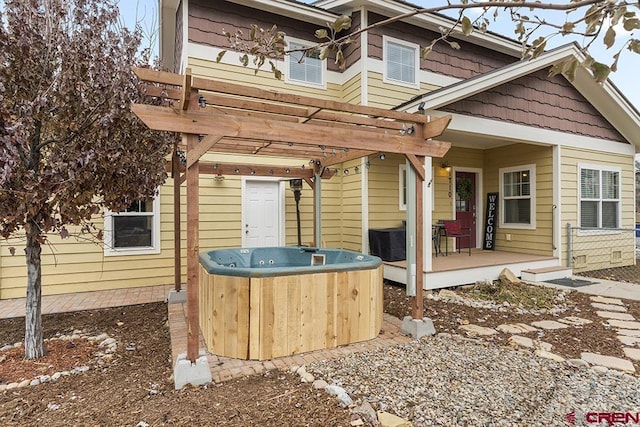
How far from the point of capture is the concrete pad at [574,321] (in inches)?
164

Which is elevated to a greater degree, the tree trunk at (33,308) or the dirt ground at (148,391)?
the tree trunk at (33,308)

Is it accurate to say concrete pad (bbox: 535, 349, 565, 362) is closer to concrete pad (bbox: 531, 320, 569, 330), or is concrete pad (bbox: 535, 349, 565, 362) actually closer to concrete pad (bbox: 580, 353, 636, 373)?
concrete pad (bbox: 580, 353, 636, 373)

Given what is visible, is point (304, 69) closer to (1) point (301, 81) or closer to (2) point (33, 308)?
(1) point (301, 81)

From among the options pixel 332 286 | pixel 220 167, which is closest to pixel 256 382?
pixel 332 286

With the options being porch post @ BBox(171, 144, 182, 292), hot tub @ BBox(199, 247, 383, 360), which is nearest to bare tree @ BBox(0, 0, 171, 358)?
hot tub @ BBox(199, 247, 383, 360)

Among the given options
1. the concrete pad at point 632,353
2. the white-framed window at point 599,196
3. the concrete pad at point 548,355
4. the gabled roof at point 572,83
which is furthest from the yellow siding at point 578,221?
the concrete pad at point 548,355

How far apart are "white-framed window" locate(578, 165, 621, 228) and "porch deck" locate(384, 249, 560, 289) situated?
1.56 metres

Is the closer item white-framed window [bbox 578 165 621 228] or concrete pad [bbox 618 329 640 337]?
concrete pad [bbox 618 329 640 337]

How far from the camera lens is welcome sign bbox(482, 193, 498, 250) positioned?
8.11 meters

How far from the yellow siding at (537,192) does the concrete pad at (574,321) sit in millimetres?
2975

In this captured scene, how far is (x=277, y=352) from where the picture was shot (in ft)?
10.5

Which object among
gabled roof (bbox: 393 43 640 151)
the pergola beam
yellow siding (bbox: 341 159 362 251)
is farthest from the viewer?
yellow siding (bbox: 341 159 362 251)

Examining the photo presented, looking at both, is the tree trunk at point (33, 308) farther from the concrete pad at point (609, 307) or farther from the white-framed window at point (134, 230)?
the concrete pad at point (609, 307)

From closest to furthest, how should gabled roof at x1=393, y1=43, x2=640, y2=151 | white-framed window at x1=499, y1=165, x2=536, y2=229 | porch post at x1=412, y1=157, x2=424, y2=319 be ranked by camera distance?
porch post at x1=412, y1=157, x2=424, y2=319 < gabled roof at x1=393, y1=43, x2=640, y2=151 < white-framed window at x1=499, y1=165, x2=536, y2=229
